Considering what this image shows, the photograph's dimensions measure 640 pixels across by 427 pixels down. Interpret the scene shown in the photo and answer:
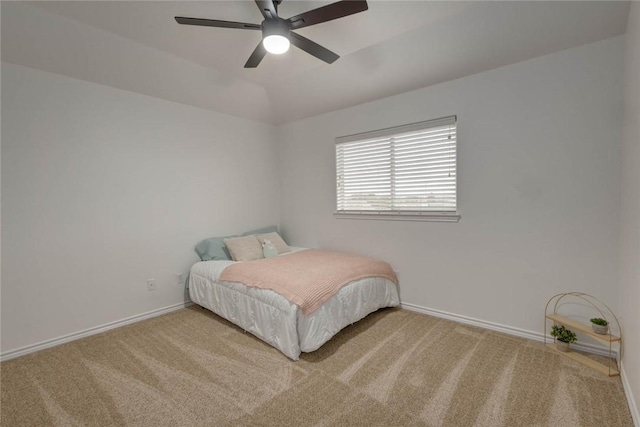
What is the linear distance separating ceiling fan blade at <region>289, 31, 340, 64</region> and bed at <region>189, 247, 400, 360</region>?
6.17 feet

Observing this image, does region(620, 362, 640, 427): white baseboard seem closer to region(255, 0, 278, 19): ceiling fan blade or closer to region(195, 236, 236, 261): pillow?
region(255, 0, 278, 19): ceiling fan blade

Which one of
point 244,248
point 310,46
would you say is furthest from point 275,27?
point 244,248

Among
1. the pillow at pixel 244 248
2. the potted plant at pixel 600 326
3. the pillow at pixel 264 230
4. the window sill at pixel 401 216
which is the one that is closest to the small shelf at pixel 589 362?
the potted plant at pixel 600 326

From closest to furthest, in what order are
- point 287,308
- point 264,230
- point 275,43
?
point 275,43, point 287,308, point 264,230

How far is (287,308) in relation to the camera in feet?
7.13

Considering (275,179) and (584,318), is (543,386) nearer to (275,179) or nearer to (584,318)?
(584,318)

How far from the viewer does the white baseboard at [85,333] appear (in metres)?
2.28

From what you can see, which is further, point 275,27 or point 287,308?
point 287,308

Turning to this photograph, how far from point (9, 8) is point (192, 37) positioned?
117 centimetres

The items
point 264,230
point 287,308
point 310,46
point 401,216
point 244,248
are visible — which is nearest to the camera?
point 310,46

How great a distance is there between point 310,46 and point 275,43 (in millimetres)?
276

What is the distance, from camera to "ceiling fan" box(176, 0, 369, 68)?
5.42 feet

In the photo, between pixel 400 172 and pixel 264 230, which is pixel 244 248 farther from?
pixel 400 172

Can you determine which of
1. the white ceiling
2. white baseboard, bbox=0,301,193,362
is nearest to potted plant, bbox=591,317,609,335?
the white ceiling
